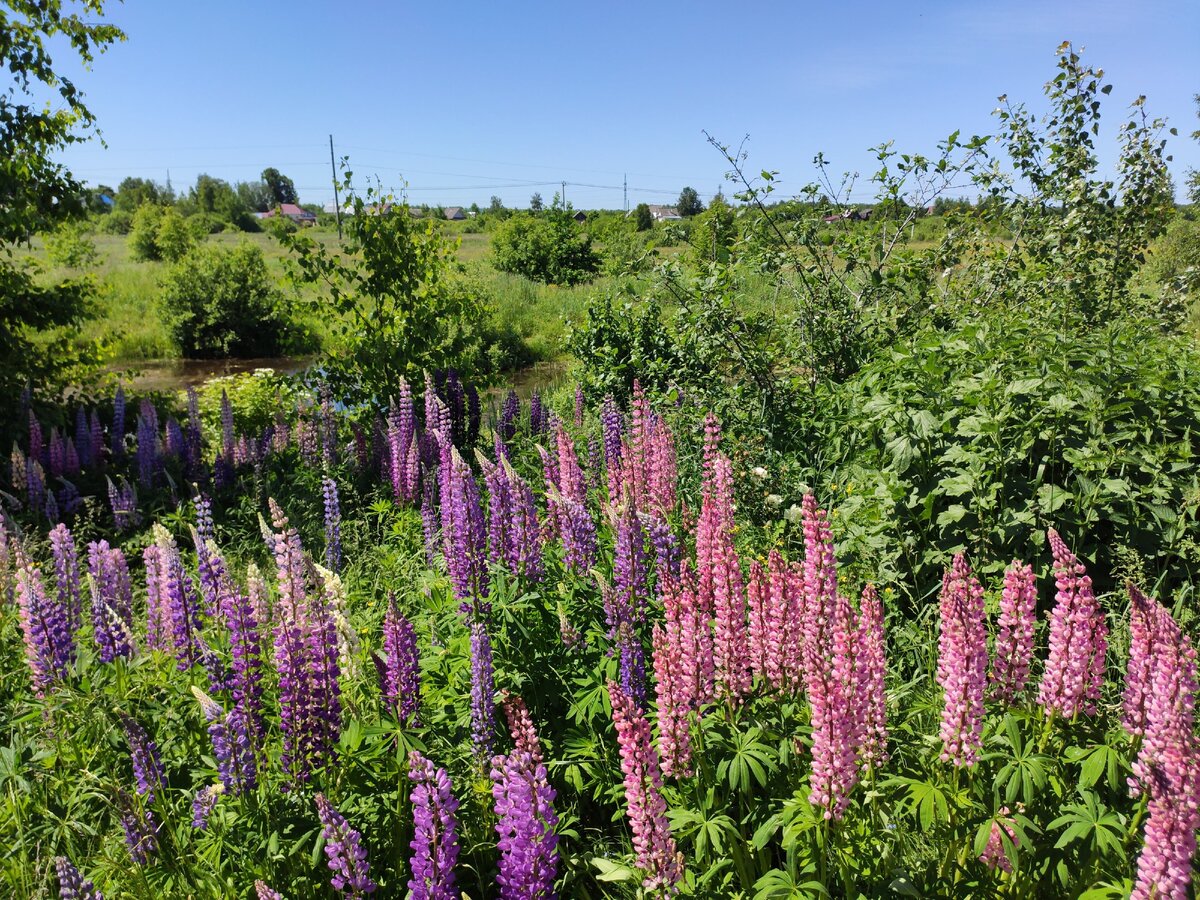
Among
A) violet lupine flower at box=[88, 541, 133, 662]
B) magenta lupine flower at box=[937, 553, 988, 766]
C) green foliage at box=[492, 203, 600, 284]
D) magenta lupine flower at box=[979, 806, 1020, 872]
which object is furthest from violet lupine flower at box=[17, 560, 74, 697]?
green foliage at box=[492, 203, 600, 284]

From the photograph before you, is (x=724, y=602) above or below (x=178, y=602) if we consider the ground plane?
above

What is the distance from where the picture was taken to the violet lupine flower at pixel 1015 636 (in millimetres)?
2410

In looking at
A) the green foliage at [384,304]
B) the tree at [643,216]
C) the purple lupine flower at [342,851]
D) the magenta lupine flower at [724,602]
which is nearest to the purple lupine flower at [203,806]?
the purple lupine flower at [342,851]

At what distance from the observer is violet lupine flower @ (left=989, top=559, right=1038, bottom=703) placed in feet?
7.91

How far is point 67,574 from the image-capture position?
4.07 meters

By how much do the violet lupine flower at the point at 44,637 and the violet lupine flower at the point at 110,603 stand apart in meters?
0.14

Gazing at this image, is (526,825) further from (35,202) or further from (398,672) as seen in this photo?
(35,202)

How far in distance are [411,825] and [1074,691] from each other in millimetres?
2210

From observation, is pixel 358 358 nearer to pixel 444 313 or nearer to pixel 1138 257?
pixel 444 313

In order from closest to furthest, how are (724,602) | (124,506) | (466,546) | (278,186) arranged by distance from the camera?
1. (724,602)
2. (466,546)
3. (124,506)
4. (278,186)

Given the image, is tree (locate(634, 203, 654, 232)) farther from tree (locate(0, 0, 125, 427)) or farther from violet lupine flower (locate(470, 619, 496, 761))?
violet lupine flower (locate(470, 619, 496, 761))

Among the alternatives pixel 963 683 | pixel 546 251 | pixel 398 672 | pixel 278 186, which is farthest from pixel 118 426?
pixel 278 186

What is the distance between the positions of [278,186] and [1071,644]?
448ft

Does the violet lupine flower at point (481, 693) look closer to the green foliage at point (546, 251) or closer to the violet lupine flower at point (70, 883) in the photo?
the violet lupine flower at point (70, 883)
